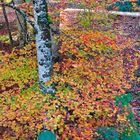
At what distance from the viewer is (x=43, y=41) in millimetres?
6953

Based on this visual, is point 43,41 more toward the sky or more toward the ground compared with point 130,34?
more toward the sky

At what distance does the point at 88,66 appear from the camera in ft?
26.8

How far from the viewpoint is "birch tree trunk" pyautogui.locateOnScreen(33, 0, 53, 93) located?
6656mm

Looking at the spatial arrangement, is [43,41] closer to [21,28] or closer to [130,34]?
[21,28]

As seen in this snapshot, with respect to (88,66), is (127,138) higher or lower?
lower

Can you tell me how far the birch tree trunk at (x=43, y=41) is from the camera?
6.66 metres

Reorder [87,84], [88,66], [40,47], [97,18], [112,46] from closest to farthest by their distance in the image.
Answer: [40,47] < [87,84] < [88,66] < [112,46] < [97,18]

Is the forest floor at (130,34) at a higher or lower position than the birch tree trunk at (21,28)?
lower

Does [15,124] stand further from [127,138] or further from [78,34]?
[78,34]

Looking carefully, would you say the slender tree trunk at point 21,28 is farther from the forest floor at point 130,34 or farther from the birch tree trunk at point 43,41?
the birch tree trunk at point 43,41

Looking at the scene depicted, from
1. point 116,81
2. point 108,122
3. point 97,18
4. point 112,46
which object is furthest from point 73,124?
point 97,18

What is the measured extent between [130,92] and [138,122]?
189 centimetres

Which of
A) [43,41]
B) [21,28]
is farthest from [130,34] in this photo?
[43,41]

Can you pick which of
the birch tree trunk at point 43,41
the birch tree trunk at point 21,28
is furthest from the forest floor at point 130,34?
the birch tree trunk at point 43,41
